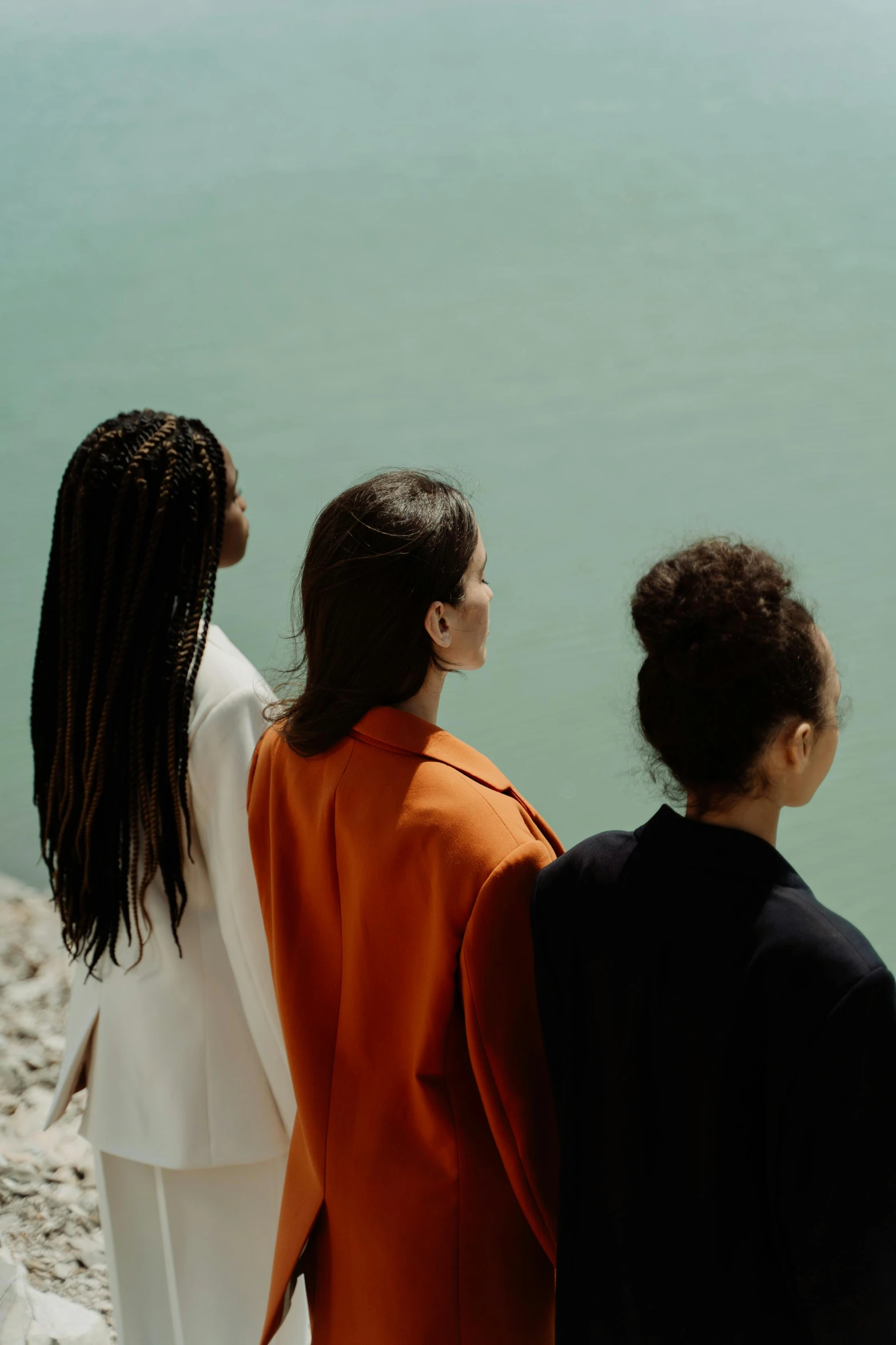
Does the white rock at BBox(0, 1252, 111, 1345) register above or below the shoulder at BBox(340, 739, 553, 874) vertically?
below

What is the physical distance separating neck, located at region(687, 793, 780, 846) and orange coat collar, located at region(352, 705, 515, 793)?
9.9 inches

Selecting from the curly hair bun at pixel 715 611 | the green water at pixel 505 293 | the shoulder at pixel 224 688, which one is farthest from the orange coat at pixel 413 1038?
the green water at pixel 505 293

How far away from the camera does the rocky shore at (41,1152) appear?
6.89 ft

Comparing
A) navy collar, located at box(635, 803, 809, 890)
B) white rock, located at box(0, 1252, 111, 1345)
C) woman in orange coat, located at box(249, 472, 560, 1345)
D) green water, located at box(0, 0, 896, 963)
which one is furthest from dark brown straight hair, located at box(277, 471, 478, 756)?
green water, located at box(0, 0, 896, 963)

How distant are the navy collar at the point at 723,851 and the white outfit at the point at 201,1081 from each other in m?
0.57

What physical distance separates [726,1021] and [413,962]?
33cm

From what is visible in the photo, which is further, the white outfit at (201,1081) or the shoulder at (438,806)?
the white outfit at (201,1081)

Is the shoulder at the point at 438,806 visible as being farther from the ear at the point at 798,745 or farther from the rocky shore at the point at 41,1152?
the rocky shore at the point at 41,1152

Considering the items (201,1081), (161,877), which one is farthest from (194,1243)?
(161,877)

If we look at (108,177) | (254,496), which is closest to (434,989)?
(254,496)

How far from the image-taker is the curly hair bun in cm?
86

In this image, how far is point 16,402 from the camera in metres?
5.07

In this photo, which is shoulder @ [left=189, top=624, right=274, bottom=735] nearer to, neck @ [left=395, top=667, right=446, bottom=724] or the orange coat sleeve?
neck @ [left=395, top=667, right=446, bottom=724]

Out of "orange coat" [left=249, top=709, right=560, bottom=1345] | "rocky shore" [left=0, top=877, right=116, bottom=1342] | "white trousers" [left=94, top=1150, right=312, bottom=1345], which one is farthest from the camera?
"rocky shore" [left=0, top=877, right=116, bottom=1342]
